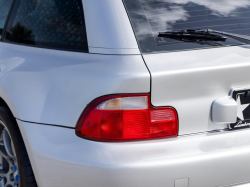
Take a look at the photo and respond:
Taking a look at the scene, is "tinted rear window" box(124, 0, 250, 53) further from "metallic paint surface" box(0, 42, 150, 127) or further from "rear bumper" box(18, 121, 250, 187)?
"rear bumper" box(18, 121, 250, 187)

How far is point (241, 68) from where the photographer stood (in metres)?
1.66

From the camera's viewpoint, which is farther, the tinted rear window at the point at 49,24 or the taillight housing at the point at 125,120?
the tinted rear window at the point at 49,24

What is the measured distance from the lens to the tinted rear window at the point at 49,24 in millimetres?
1830

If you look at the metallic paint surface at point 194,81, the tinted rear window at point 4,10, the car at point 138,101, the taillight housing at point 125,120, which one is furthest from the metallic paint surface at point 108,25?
the tinted rear window at point 4,10

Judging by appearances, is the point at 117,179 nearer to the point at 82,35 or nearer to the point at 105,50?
the point at 105,50

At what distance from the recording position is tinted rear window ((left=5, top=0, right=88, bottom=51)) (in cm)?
183

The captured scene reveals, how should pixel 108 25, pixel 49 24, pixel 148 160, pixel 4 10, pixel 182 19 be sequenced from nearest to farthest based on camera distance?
pixel 148 160 < pixel 108 25 < pixel 182 19 < pixel 49 24 < pixel 4 10

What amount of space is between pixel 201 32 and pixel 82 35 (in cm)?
66

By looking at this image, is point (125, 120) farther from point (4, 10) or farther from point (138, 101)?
point (4, 10)

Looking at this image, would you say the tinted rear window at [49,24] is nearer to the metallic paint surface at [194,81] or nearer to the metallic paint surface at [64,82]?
the metallic paint surface at [64,82]

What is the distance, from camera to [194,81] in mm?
1601

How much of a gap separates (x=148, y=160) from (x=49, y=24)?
1.05m

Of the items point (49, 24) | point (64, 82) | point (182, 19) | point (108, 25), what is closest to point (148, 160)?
point (64, 82)

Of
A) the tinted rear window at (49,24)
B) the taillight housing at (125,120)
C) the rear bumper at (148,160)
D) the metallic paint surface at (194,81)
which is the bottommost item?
the rear bumper at (148,160)
